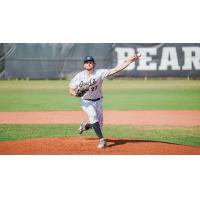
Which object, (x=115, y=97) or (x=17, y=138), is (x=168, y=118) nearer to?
(x=115, y=97)

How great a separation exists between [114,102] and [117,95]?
0.32 metres

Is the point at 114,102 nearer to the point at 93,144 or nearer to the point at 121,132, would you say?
the point at 121,132

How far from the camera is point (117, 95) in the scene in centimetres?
811

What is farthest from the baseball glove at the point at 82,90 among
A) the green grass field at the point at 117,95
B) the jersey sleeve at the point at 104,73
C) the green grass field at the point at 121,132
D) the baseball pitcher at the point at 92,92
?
the green grass field at the point at 121,132

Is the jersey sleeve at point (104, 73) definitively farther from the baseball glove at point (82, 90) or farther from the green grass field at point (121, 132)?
the green grass field at point (121, 132)

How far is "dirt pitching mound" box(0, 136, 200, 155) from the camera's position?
262 inches

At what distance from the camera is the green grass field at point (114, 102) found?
7.33 metres

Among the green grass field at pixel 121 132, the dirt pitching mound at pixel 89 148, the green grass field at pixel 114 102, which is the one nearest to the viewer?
the dirt pitching mound at pixel 89 148

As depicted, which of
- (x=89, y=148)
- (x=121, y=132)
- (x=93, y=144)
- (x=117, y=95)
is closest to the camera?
(x=89, y=148)

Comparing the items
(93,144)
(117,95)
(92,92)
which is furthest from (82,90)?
(117,95)

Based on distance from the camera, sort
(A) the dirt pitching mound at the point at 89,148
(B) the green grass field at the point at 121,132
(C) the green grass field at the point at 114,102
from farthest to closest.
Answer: (C) the green grass field at the point at 114,102 → (B) the green grass field at the point at 121,132 → (A) the dirt pitching mound at the point at 89,148

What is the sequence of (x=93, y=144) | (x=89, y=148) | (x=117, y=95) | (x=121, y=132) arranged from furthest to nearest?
(x=117, y=95) < (x=121, y=132) < (x=93, y=144) < (x=89, y=148)

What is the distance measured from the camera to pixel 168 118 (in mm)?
7859

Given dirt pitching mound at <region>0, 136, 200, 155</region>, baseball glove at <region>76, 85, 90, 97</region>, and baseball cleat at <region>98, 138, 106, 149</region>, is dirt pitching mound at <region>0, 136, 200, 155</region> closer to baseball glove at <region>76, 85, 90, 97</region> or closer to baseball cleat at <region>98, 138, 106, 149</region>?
baseball cleat at <region>98, 138, 106, 149</region>
